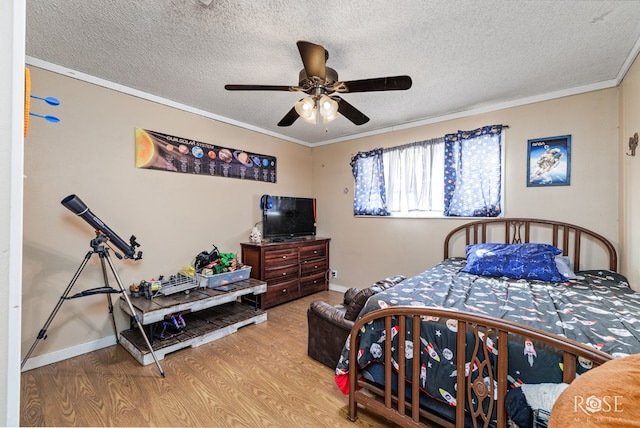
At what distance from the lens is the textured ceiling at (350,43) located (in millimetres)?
1704

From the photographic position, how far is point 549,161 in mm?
2830

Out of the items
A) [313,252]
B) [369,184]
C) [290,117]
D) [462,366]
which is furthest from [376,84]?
[313,252]

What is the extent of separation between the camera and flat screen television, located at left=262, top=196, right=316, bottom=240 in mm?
3916

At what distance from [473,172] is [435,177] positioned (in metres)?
0.46

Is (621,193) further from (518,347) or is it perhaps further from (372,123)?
(372,123)

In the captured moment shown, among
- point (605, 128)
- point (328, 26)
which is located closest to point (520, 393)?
point (328, 26)

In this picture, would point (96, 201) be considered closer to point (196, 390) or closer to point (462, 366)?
point (196, 390)

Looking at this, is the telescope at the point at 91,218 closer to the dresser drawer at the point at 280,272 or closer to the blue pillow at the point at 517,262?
the dresser drawer at the point at 280,272

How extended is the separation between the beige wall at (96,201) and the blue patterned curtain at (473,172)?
118 inches

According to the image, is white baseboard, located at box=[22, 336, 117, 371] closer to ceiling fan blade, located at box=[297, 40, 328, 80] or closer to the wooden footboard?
the wooden footboard

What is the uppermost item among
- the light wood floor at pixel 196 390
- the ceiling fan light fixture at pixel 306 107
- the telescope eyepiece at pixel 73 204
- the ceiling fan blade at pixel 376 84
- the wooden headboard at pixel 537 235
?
the ceiling fan blade at pixel 376 84

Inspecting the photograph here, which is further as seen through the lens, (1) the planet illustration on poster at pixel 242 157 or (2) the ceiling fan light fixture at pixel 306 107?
(1) the planet illustration on poster at pixel 242 157

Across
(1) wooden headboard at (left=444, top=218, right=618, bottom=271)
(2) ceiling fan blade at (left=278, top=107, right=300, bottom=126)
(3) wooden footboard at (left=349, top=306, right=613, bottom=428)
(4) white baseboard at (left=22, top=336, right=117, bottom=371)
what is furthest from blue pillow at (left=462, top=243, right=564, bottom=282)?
(4) white baseboard at (left=22, top=336, right=117, bottom=371)

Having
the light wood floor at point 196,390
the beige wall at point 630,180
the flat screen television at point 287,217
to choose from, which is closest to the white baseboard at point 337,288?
the flat screen television at point 287,217
